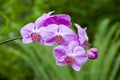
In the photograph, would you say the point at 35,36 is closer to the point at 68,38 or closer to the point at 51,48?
the point at 68,38

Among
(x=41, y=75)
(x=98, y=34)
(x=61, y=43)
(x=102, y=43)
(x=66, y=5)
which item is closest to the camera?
(x=61, y=43)

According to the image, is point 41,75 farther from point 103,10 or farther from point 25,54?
point 103,10

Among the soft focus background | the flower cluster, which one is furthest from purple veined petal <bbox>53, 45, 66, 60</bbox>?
the soft focus background

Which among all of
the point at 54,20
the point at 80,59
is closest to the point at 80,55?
the point at 80,59

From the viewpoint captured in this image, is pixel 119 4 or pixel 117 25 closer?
pixel 117 25

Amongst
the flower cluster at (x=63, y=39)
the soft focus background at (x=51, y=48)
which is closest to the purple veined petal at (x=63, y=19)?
the flower cluster at (x=63, y=39)

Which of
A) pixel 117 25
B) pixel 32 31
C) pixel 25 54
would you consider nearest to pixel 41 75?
pixel 25 54

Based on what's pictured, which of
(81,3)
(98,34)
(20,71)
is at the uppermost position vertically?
(81,3)
